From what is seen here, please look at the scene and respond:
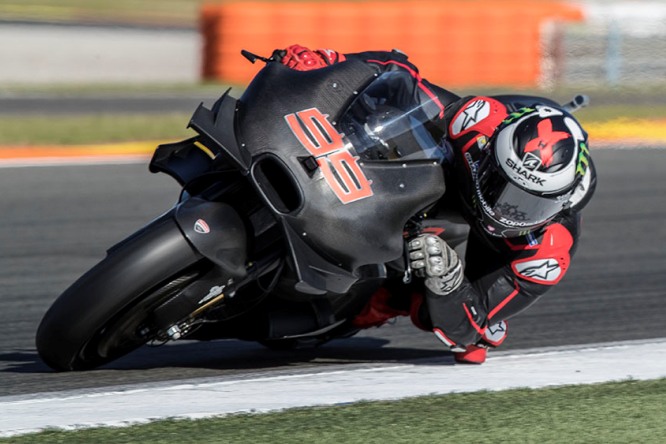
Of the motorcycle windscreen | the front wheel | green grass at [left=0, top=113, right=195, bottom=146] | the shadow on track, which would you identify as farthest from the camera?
green grass at [left=0, top=113, right=195, bottom=146]

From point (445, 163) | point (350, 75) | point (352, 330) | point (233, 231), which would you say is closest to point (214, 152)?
point (233, 231)

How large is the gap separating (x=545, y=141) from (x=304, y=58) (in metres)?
0.95

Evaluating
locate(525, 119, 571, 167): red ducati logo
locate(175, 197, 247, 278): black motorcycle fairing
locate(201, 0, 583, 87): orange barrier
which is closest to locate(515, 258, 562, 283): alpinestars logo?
locate(525, 119, 571, 167): red ducati logo

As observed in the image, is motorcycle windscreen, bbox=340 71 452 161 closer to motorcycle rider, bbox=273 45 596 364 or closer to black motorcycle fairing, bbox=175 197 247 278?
motorcycle rider, bbox=273 45 596 364

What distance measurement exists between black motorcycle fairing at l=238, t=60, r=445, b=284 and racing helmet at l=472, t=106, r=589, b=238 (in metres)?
0.19

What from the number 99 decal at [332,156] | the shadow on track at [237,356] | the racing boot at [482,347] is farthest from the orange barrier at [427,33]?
the number 99 decal at [332,156]

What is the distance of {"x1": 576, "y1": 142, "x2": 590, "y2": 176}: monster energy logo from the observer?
4107mm

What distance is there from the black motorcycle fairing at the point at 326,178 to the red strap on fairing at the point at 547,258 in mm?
689

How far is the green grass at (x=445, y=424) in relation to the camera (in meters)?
3.48

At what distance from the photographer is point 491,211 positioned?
4.20 meters

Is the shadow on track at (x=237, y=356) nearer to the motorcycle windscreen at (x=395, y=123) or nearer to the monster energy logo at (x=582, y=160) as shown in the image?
the motorcycle windscreen at (x=395, y=123)

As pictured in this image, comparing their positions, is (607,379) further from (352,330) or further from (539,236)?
(352,330)

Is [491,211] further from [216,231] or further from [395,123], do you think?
[216,231]

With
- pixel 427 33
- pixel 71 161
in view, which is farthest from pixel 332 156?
pixel 427 33
